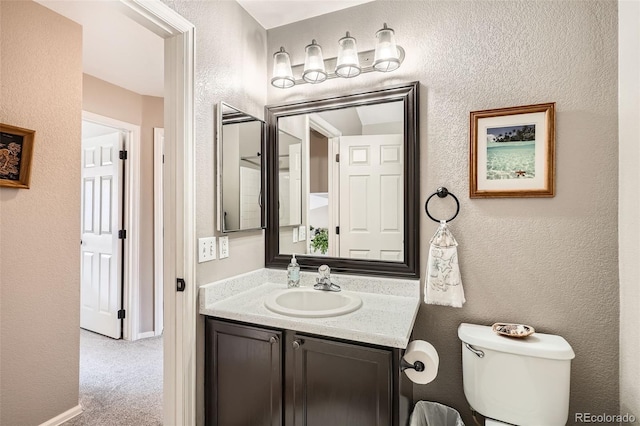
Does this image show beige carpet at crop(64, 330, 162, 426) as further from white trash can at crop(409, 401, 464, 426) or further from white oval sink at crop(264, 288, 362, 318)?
white trash can at crop(409, 401, 464, 426)

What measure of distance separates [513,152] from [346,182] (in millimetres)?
831

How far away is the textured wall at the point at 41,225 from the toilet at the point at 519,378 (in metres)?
2.29

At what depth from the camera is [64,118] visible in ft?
6.45

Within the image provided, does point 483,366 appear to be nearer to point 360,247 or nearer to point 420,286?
point 420,286

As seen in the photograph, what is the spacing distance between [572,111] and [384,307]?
1.21m

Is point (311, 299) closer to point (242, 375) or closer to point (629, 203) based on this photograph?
point (242, 375)

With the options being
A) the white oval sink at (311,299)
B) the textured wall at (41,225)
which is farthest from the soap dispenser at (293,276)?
the textured wall at (41,225)

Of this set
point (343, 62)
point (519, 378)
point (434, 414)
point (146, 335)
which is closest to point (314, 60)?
point (343, 62)

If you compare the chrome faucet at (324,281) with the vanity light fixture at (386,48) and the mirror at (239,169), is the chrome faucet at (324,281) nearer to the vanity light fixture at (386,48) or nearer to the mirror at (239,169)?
the mirror at (239,169)

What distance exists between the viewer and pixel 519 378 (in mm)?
1294

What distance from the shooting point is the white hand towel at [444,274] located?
153 centimetres

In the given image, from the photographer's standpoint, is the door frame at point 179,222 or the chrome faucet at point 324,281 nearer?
the door frame at point 179,222

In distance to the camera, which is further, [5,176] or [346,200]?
[346,200]

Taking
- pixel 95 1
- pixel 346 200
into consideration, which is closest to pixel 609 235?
pixel 346 200
